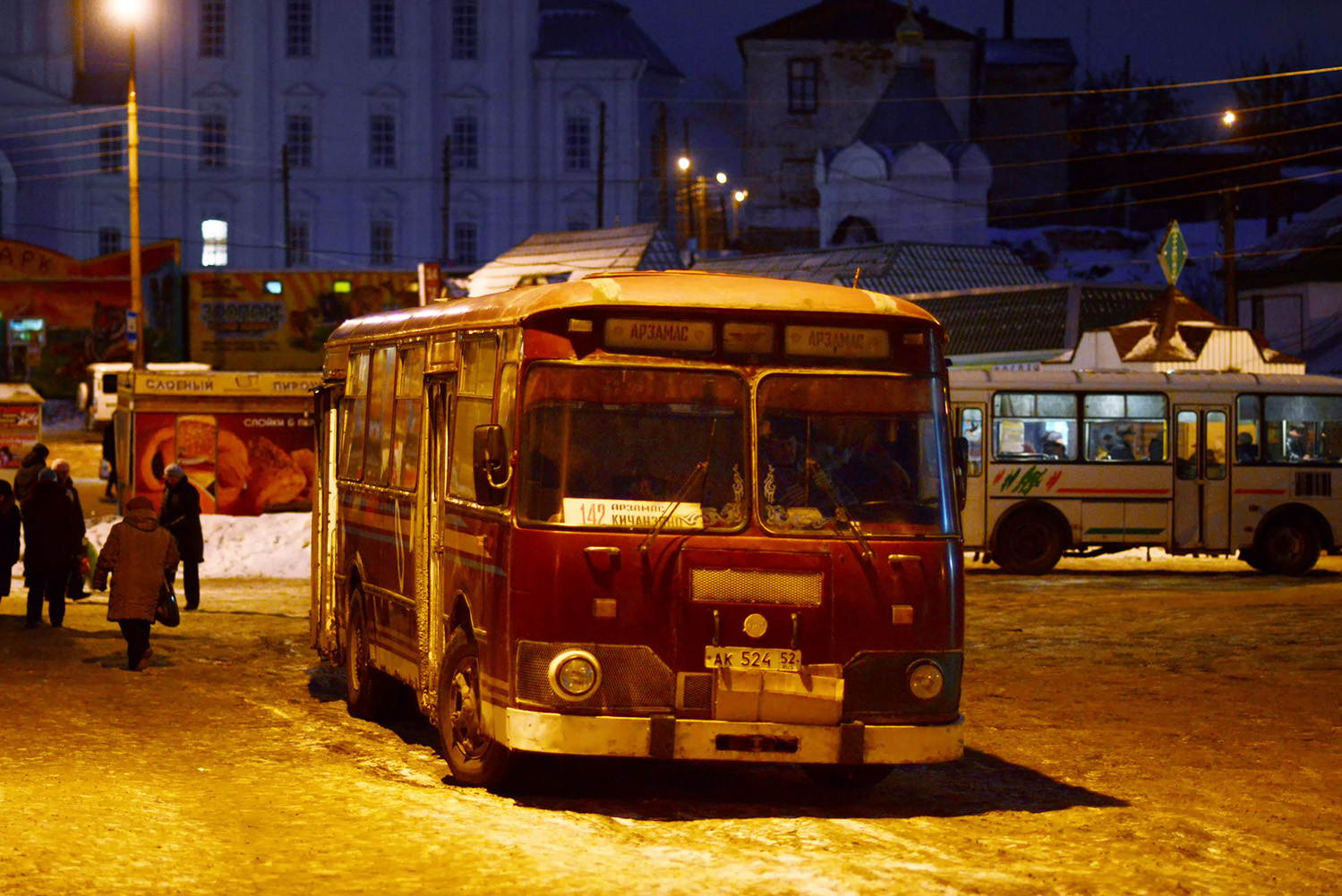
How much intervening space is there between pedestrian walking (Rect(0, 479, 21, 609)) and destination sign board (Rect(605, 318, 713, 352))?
11149 mm

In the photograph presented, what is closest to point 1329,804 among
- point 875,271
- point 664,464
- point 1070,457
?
point 664,464

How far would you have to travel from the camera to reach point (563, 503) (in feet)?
30.3

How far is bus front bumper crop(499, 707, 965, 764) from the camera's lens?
9109mm

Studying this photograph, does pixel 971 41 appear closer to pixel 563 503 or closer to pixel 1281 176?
pixel 1281 176

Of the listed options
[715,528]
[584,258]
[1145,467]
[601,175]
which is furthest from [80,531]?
[601,175]

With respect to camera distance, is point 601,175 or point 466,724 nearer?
point 466,724

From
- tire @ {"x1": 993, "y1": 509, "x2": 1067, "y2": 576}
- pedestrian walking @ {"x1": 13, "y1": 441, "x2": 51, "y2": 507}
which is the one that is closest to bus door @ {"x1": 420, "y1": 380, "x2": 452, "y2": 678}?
pedestrian walking @ {"x1": 13, "y1": 441, "x2": 51, "y2": 507}

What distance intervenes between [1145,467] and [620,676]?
19280mm

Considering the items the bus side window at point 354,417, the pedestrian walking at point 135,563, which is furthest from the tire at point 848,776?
the pedestrian walking at point 135,563

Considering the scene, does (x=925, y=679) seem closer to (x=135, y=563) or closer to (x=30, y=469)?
(x=135, y=563)

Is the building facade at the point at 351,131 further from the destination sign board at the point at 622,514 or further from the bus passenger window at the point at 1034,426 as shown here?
the destination sign board at the point at 622,514

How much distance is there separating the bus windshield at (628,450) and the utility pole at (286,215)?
72201 mm

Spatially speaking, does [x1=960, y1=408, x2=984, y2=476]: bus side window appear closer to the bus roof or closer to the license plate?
the bus roof

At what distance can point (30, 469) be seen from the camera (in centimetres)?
2034
